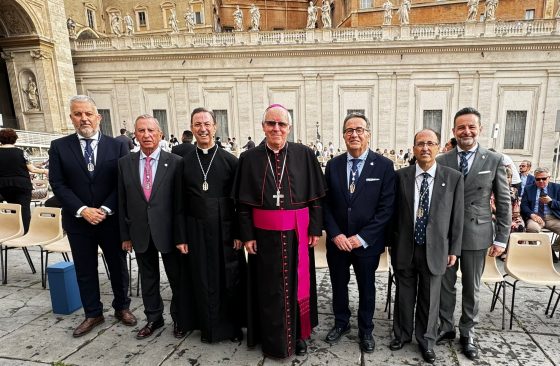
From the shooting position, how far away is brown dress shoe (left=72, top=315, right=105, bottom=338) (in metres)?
3.13

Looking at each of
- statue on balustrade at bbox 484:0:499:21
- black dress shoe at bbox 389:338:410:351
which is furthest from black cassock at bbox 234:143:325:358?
statue on balustrade at bbox 484:0:499:21

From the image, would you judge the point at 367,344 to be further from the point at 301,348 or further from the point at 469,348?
the point at 469,348

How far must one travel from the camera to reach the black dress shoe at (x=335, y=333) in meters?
3.02

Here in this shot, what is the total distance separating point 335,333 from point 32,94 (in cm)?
2578

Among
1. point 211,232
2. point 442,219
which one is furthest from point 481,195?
point 211,232

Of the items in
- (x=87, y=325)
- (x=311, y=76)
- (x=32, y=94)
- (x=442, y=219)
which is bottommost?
(x=87, y=325)

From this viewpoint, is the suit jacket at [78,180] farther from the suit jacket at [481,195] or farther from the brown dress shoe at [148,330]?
the suit jacket at [481,195]

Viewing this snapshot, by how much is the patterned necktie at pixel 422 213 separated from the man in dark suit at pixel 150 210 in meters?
2.14

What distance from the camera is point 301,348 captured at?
287 centimetres

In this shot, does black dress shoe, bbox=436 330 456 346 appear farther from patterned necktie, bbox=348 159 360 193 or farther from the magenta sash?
patterned necktie, bbox=348 159 360 193

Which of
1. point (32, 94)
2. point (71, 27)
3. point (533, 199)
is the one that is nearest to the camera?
point (533, 199)

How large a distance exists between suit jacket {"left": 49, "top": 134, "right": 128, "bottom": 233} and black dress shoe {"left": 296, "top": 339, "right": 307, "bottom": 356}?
2.18 metres

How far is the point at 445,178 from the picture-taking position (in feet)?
8.86

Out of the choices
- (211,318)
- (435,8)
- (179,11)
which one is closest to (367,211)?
(211,318)
